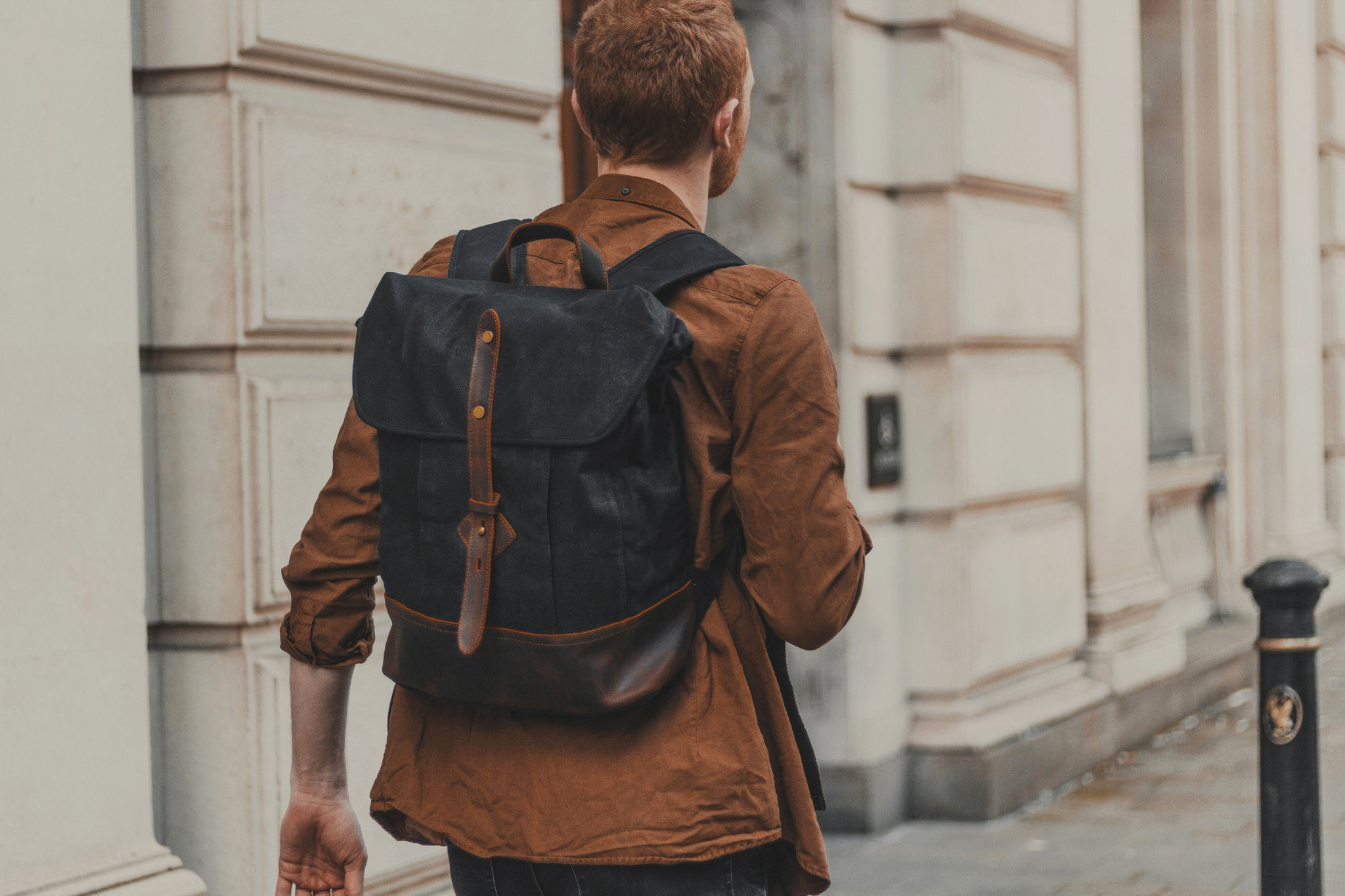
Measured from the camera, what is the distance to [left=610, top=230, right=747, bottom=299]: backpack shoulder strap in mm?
1729

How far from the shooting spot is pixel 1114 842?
5.16 meters

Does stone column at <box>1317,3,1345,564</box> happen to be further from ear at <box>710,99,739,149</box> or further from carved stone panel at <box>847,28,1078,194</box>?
ear at <box>710,99,739,149</box>

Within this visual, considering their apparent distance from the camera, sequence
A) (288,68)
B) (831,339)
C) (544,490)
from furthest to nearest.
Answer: (831,339)
(288,68)
(544,490)

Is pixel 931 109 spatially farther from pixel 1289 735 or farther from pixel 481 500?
pixel 481 500

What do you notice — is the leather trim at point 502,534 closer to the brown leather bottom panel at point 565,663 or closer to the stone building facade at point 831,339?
the brown leather bottom panel at point 565,663

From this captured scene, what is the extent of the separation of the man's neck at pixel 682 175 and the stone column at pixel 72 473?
141 cm

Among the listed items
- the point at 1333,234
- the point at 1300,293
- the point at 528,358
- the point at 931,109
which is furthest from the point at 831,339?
the point at 1333,234

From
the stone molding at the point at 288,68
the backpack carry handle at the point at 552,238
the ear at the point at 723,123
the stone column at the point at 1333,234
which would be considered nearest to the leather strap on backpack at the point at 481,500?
the backpack carry handle at the point at 552,238

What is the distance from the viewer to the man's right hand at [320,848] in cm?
191

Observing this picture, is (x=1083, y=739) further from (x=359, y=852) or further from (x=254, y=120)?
(x=359, y=852)

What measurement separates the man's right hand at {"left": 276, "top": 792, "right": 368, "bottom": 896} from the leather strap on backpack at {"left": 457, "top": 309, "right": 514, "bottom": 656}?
40 cm

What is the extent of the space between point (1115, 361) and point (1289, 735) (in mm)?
3209

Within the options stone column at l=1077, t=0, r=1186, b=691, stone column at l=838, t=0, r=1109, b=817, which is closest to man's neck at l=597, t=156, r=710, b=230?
stone column at l=838, t=0, r=1109, b=817

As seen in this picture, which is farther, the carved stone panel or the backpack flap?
the carved stone panel
